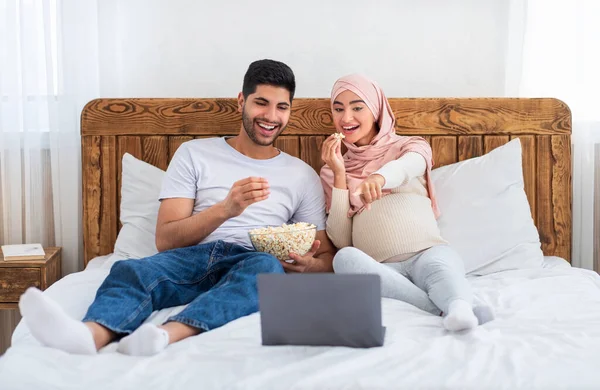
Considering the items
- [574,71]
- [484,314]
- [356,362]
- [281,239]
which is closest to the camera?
[356,362]

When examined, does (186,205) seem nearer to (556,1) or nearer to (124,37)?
(124,37)

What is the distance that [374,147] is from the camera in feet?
7.55

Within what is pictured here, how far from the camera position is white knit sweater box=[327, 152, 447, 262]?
2.07 m

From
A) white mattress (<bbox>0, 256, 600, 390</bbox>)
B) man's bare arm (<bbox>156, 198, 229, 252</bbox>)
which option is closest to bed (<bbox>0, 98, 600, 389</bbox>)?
white mattress (<bbox>0, 256, 600, 390</bbox>)

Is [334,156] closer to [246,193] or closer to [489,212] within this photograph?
[246,193]

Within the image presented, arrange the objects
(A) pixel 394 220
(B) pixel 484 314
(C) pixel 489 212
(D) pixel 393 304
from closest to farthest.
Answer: (B) pixel 484 314 < (D) pixel 393 304 < (A) pixel 394 220 < (C) pixel 489 212

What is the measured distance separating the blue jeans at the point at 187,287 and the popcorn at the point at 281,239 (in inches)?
2.1

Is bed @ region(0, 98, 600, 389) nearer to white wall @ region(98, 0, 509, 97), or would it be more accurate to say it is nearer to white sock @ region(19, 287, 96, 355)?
white sock @ region(19, 287, 96, 355)

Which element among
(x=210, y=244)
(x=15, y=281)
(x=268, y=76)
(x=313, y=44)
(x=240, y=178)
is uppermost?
(x=313, y=44)

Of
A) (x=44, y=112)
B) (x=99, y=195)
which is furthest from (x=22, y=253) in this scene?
(x=44, y=112)

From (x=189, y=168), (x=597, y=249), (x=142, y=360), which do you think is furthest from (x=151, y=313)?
(x=597, y=249)

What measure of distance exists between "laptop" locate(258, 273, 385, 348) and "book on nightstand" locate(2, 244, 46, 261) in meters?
1.30

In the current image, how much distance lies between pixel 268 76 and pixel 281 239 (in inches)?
23.0

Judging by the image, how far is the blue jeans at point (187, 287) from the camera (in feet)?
5.04
